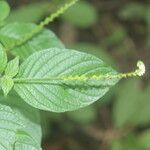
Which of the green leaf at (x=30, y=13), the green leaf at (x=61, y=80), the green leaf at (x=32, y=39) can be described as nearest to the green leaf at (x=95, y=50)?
the green leaf at (x=30, y=13)

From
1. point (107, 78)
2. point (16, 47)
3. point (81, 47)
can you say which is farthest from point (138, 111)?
point (107, 78)

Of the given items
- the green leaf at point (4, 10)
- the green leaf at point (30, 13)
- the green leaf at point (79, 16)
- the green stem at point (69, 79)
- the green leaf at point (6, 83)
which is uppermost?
the green leaf at point (79, 16)

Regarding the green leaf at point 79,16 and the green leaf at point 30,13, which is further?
the green leaf at point 79,16

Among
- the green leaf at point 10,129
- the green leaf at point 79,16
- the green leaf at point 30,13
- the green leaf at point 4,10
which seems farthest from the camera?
the green leaf at point 79,16

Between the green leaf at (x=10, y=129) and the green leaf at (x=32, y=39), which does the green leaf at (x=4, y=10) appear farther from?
the green leaf at (x=10, y=129)

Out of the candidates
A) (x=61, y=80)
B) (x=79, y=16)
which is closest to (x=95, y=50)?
(x=79, y=16)

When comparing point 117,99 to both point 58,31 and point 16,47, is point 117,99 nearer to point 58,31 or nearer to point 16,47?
point 58,31
